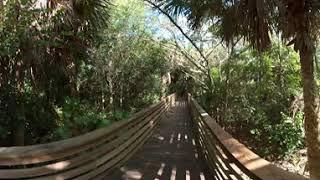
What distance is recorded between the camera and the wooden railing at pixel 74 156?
4270mm

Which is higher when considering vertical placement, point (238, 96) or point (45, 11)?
point (45, 11)

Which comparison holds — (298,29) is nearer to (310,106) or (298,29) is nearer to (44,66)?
(310,106)

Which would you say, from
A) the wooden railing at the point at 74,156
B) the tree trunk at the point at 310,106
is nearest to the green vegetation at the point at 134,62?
the tree trunk at the point at 310,106

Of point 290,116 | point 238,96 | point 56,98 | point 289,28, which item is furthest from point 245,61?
point 289,28

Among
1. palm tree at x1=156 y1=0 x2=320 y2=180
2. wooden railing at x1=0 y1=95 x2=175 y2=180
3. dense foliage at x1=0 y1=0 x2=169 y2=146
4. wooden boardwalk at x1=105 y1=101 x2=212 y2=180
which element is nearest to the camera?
wooden railing at x1=0 y1=95 x2=175 y2=180

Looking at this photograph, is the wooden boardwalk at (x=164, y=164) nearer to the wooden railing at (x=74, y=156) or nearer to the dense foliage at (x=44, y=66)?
the wooden railing at (x=74, y=156)

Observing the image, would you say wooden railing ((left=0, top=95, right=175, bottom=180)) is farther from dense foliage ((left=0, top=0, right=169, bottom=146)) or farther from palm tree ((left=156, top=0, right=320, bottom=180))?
palm tree ((left=156, top=0, right=320, bottom=180))

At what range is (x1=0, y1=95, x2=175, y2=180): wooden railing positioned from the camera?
14.0 feet

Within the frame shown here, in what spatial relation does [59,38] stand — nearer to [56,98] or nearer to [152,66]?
[56,98]

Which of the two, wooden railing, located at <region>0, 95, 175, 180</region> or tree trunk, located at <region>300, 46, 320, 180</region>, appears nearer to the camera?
wooden railing, located at <region>0, 95, 175, 180</region>

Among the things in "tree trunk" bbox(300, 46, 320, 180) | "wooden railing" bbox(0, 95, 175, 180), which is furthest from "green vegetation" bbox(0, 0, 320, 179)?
"wooden railing" bbox(0, 95, 175, 180)

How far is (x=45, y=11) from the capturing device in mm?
9461

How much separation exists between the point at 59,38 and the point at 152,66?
2357cm

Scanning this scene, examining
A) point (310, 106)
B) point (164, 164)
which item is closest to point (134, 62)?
point (164, 164)
